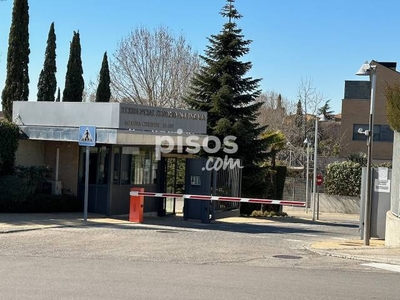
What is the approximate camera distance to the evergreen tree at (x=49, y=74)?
115ft

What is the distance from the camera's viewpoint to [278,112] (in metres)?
58.1

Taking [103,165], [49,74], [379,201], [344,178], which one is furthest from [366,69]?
[344,178]

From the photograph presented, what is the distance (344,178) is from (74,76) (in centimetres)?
1843

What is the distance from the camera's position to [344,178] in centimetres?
4034

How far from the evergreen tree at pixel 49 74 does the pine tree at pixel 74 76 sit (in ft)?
4.09

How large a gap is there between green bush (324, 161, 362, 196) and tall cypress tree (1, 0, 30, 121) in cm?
2097

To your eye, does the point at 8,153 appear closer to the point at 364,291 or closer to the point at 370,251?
the point at 370,251

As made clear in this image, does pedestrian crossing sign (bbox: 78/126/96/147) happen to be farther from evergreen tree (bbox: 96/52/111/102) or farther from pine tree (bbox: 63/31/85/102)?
evergreen tree (bbox: 96/52/111/102)

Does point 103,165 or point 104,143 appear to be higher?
point 104,143

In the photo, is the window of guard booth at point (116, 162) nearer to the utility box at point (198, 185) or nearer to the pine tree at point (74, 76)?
the utility box at point (198, 185)

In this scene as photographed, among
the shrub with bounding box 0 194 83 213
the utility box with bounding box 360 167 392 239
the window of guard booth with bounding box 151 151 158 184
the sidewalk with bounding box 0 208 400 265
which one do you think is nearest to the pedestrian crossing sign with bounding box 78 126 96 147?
the sidewalk with bounding box 0 208 400 265

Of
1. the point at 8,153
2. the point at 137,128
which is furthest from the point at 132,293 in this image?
the point at 8,153

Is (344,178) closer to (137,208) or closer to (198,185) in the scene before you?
(198,185)

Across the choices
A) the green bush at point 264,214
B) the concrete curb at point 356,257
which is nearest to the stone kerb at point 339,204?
the green bush at point 264,214
